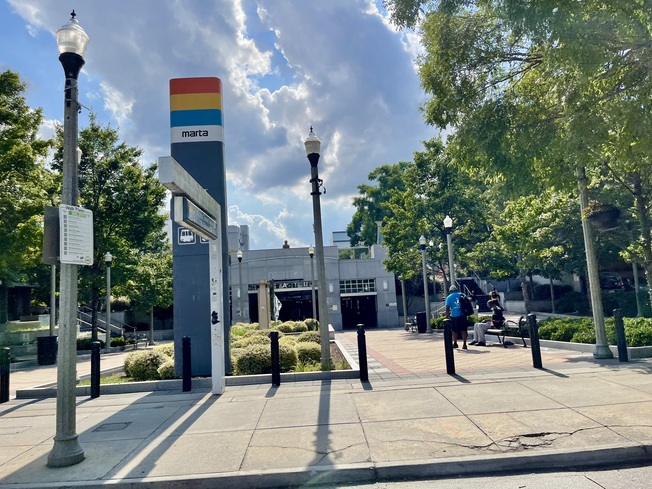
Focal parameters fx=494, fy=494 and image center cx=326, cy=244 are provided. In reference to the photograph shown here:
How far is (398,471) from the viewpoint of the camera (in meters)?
4.86

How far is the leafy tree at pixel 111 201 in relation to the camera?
25.9 meters

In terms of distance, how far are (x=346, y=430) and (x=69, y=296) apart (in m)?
3.63

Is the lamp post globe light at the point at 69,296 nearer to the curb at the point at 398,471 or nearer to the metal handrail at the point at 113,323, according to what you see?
the curb at the point at 398,471

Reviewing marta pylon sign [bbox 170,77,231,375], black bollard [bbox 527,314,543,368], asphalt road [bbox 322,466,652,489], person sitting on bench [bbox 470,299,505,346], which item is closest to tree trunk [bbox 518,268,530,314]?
person sitting on bench [bbox 470,299,505,346]

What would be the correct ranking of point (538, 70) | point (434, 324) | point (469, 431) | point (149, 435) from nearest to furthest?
point (469, 431)
point (149, 435)
point (538, 70)
point (434, 324)

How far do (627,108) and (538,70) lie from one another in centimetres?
271

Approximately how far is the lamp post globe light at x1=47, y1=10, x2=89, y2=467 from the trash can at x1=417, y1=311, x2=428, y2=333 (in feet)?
66.6

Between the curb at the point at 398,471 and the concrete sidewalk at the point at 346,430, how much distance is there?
0.01m

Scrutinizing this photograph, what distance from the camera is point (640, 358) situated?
1052cm

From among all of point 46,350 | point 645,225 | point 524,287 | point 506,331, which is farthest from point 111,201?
point 524,287

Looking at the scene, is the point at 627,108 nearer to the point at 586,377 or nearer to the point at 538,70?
the point at 538,70

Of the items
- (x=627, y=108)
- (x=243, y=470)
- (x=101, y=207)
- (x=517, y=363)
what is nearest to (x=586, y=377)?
(x=517, y=363)

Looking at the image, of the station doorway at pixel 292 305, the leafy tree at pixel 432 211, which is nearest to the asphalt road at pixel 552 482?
the leafy tree at pixel 432 211

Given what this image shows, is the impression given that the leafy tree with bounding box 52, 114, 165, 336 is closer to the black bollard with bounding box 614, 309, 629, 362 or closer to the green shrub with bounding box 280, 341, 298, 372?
the green shrub with bounding box 280, 341, 298, 372
